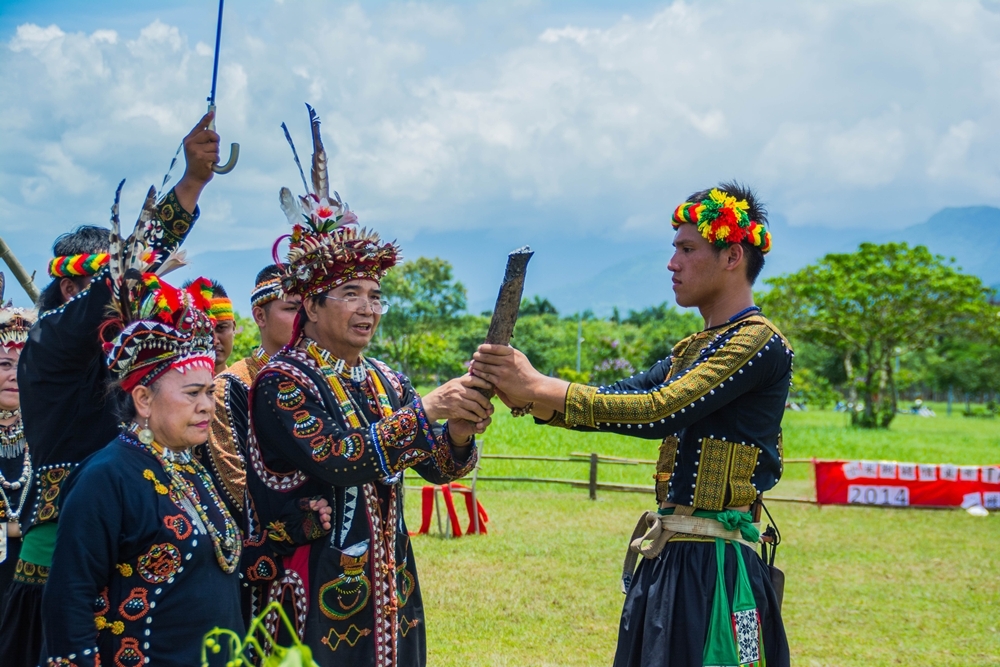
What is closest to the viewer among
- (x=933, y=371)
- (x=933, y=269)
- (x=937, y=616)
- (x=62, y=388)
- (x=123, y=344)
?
(x=123, y=344)

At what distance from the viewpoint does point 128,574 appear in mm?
2623

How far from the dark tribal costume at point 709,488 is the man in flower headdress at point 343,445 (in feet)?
1.87

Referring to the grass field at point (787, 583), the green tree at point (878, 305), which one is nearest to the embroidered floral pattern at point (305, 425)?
the grass field at point (787, 583)

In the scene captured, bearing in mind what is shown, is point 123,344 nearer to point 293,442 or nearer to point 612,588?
point 293,442

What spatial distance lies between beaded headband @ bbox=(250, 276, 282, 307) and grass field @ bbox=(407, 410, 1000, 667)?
3120mm

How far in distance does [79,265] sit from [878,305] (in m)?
30.5

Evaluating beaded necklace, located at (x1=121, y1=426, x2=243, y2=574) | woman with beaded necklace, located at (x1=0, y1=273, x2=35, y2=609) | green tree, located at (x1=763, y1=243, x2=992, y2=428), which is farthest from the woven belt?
green tree, located at (x1=763, y1=243, x2=992, y2=428)

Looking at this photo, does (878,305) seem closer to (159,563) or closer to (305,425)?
(305,425)

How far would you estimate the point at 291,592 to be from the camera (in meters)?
3.13

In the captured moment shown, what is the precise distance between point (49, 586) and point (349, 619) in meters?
0.97

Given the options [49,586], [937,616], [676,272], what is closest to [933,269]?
[937,616]

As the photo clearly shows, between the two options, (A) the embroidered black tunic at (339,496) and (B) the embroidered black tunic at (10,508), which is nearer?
(A) the embroidered black tunic at (339,496)

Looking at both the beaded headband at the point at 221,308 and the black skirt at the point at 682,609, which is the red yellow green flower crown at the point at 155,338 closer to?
the black skirt at the point at 682,609

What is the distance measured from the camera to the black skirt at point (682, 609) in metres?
3.39
